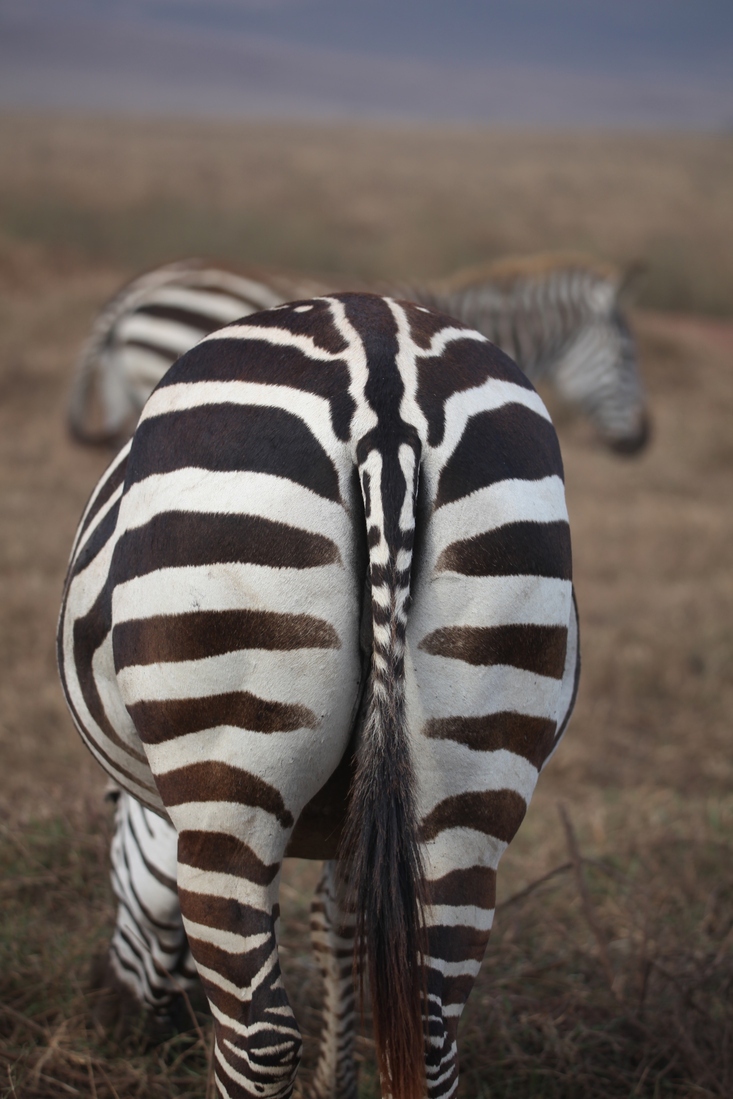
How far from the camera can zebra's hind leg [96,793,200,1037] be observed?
86.9 inches

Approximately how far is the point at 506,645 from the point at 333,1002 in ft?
4.13

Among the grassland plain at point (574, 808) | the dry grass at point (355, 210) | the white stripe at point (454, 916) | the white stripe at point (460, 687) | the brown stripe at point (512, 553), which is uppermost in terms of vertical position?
the dry grass at point (355, 210)

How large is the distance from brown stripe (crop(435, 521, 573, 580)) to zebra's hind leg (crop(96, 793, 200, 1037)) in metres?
1.23

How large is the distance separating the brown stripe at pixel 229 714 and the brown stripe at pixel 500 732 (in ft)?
0.70

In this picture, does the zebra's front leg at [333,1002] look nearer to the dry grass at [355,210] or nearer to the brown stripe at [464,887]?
the brown stripe at [464,887]

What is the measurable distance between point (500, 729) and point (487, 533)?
0.33 m

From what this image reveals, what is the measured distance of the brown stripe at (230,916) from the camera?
1.35 metres

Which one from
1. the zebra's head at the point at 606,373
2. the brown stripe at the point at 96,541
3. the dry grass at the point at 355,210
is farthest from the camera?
the dry grass at the point at 355,210

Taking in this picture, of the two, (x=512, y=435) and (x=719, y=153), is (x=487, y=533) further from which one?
(x=719, y=153)

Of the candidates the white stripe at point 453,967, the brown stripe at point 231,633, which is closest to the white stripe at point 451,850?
the white stripe at point 453,967

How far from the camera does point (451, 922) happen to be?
54.9 inches

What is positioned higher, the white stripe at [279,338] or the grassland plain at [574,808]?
the white stripe at [279,338]

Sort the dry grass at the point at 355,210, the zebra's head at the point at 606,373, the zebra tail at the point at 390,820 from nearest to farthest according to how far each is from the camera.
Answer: the zebra tail at the point at 390,820, the zebra's head at the point at 606,373, the dry grass at the point at 355,210

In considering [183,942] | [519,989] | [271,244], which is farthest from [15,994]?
[271,244]
